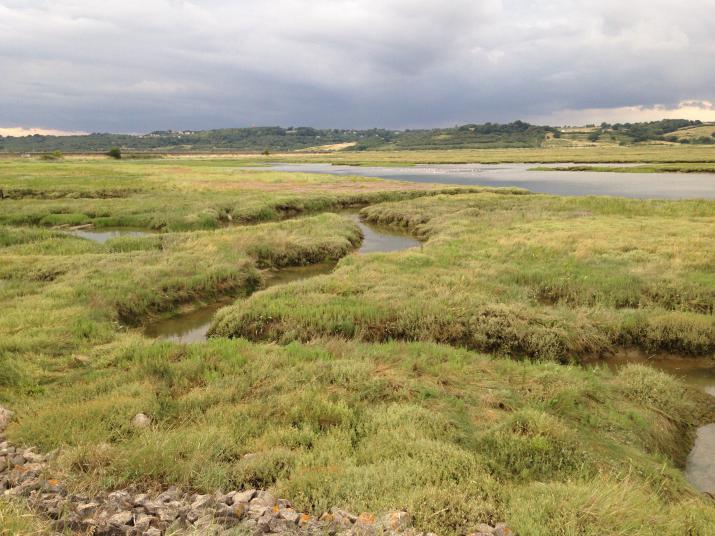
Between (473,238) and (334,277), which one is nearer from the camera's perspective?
(334,277)

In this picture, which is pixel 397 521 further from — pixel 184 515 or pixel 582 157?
pixel 582 157

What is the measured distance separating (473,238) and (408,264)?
7213mm

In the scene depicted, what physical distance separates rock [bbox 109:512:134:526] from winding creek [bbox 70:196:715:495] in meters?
8.65

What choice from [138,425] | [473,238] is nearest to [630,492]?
[138,425]

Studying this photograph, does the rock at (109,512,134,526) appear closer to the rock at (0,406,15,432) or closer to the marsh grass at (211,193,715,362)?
the rock at (0,406,15,432)

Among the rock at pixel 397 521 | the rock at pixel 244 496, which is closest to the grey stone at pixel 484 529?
the rock at pixel 397 521

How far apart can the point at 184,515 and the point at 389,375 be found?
5233mm

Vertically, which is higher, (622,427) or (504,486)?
(504,486)

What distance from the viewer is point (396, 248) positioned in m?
27.8

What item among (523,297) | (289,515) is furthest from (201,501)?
(523,297)

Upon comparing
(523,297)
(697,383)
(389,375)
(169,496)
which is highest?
(169,496)

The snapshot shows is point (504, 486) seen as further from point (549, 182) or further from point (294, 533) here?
point (549, 182)

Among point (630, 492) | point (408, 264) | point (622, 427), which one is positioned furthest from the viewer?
point (408, 264)

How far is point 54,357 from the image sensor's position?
10.6 m
